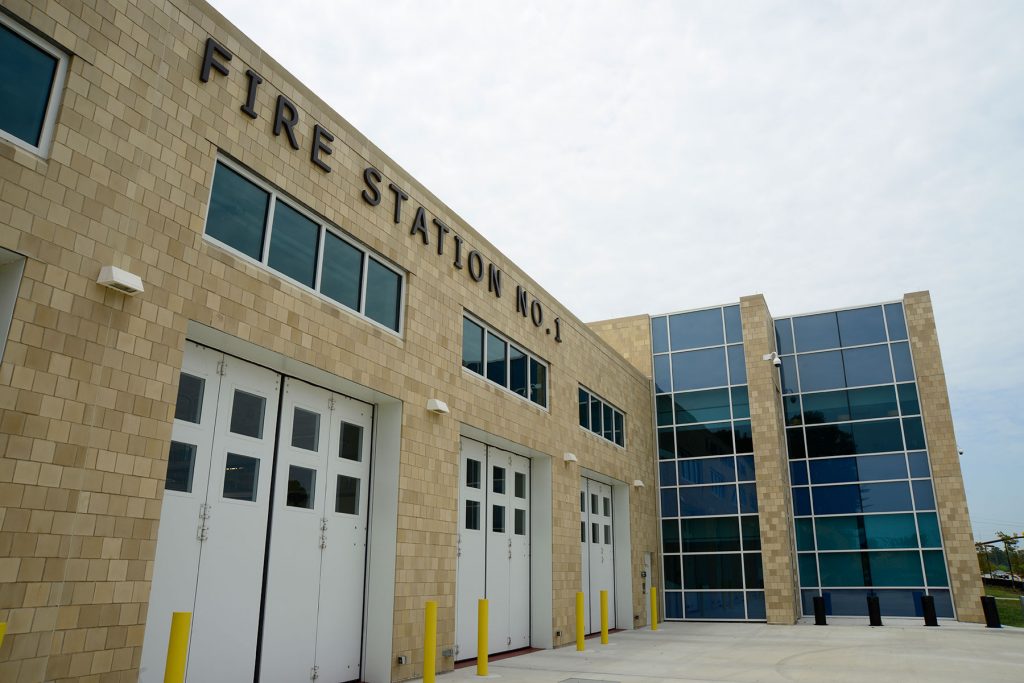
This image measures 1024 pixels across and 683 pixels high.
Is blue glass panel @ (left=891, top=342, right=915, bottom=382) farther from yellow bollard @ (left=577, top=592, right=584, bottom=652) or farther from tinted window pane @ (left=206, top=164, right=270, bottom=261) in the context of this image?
tinted window pane @ (left=206, top=164, right=270, bottom=261)

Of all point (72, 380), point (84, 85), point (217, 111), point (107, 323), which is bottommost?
point (72, 380)

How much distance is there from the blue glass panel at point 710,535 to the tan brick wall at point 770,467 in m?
1.00

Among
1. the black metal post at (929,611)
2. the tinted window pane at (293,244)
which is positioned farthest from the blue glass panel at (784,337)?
the tinted window pane at (293,244)

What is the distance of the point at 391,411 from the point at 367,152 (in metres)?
3.80

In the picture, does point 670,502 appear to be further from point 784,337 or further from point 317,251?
point 317,251

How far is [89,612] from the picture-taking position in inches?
223

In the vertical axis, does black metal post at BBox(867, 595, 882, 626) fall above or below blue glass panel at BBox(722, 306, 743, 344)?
below

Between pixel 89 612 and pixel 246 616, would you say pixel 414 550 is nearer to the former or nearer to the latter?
pixel 246 616

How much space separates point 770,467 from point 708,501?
2.25 metres

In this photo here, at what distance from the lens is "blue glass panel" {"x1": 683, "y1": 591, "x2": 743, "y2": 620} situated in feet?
69.2

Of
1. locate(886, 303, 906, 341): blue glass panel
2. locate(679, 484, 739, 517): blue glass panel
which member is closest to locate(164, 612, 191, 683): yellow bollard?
locate(679, 484, 739, 517): blue glass panel

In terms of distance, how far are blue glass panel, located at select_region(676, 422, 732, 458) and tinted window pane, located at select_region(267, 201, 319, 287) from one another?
55.6 feet

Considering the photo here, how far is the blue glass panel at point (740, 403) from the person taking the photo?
22.7 metres

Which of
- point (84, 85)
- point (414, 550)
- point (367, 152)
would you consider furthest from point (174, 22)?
point (414, 550)
